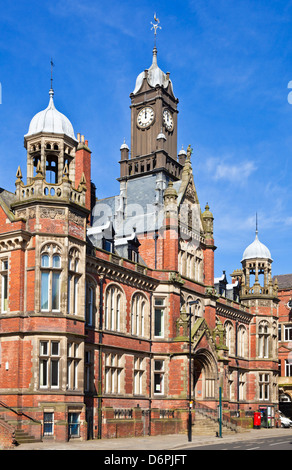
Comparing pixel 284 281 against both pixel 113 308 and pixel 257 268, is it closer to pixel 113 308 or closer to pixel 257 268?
pixel 257 268

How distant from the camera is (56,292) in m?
37.8

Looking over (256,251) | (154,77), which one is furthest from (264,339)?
(154,77)

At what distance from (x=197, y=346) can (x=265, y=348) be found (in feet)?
71.5

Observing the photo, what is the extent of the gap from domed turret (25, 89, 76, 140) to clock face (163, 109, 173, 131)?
2296 cm

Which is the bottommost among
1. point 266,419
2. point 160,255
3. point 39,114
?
point 266,419

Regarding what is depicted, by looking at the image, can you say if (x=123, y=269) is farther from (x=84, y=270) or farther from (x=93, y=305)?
(x=84, y=270)

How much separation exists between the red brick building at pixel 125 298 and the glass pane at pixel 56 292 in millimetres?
82

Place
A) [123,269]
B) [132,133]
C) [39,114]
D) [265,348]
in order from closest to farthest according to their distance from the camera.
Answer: [39,114] < [123,269] < [132,133] < [265,348]

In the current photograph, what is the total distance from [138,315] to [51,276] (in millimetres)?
13261

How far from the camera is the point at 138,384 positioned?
160ft

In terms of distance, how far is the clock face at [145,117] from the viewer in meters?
63.6

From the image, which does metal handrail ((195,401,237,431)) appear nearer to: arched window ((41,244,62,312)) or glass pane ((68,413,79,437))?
glass pane ((68,413,79,437))

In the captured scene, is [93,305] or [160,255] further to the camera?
[160,255]

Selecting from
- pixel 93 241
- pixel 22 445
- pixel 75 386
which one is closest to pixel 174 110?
pixel 93 241
